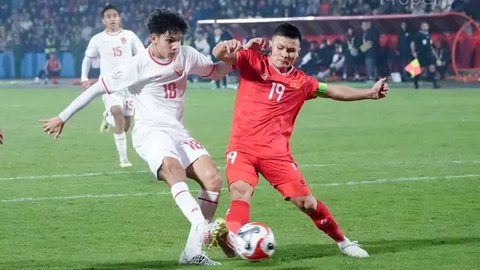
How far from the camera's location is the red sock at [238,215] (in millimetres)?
9336

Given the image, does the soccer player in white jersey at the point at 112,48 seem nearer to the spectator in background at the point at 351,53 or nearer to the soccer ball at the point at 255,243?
the soccer ball at the point at 255,243

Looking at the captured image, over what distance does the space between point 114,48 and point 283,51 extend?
33.4 ft

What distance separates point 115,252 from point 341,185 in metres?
5.35

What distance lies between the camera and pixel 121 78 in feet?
32.7

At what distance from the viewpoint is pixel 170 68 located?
9945mm

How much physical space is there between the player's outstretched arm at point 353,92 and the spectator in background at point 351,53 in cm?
3184

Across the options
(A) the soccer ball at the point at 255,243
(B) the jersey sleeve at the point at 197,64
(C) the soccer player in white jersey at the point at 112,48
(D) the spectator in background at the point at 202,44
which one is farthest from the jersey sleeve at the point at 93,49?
(D) the spectator in background at the point at 202,44

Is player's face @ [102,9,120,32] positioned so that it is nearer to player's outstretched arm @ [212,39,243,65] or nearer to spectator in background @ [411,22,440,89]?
player's outstretched arm @ [212,39,243,65]

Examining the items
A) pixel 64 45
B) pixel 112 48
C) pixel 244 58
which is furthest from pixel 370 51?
pixel 244 58

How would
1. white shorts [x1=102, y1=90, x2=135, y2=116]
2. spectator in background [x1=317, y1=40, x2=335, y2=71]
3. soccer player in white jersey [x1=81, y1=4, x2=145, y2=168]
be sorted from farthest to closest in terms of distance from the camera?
1. spectator in background [x1=317, y1=40, x2=335, y2=71]
2. soccer player in white jersey [x1=81, y1=4, x2=145, y2=168]
3. white shorts [x1=102, y1=90, x2=135, y2=116]

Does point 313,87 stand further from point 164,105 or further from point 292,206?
point 292,206

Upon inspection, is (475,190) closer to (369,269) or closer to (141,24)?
(369,269)

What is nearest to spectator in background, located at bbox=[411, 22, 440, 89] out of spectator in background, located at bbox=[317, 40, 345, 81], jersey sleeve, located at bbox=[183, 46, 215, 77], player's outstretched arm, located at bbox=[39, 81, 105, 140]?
spectator in background, located at bbox=[317, 40, 345, 81]

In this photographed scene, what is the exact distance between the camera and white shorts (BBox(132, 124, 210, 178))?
970cm
